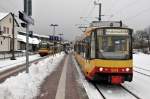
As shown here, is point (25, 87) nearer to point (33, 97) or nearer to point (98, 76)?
point (33, 97)

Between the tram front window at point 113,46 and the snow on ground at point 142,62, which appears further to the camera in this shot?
the snow on ground at point 142,62

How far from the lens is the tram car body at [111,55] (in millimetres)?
14984

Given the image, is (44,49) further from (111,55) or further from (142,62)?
(111,55)

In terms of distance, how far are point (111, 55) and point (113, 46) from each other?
46 cm

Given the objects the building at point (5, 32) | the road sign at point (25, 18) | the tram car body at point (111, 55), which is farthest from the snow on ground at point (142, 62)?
the building at point (5, 32)

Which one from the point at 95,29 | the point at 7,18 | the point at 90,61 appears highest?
the point at 7,18

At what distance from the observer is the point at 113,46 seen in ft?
50.9

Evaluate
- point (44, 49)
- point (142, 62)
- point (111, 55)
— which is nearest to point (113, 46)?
point (111, 55)

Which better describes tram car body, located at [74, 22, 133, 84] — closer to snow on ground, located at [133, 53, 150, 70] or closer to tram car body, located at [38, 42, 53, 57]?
snow on ground, located at [133, 53, 150, 70]

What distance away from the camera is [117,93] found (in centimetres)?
1390

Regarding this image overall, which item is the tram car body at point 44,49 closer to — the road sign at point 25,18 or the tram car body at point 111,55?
the road sign at point 25,18

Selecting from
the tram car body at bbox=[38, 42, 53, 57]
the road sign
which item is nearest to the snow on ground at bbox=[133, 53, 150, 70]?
the road sign

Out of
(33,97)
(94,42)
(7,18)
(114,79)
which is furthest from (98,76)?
(7,18)

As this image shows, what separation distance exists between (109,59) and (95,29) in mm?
1676
